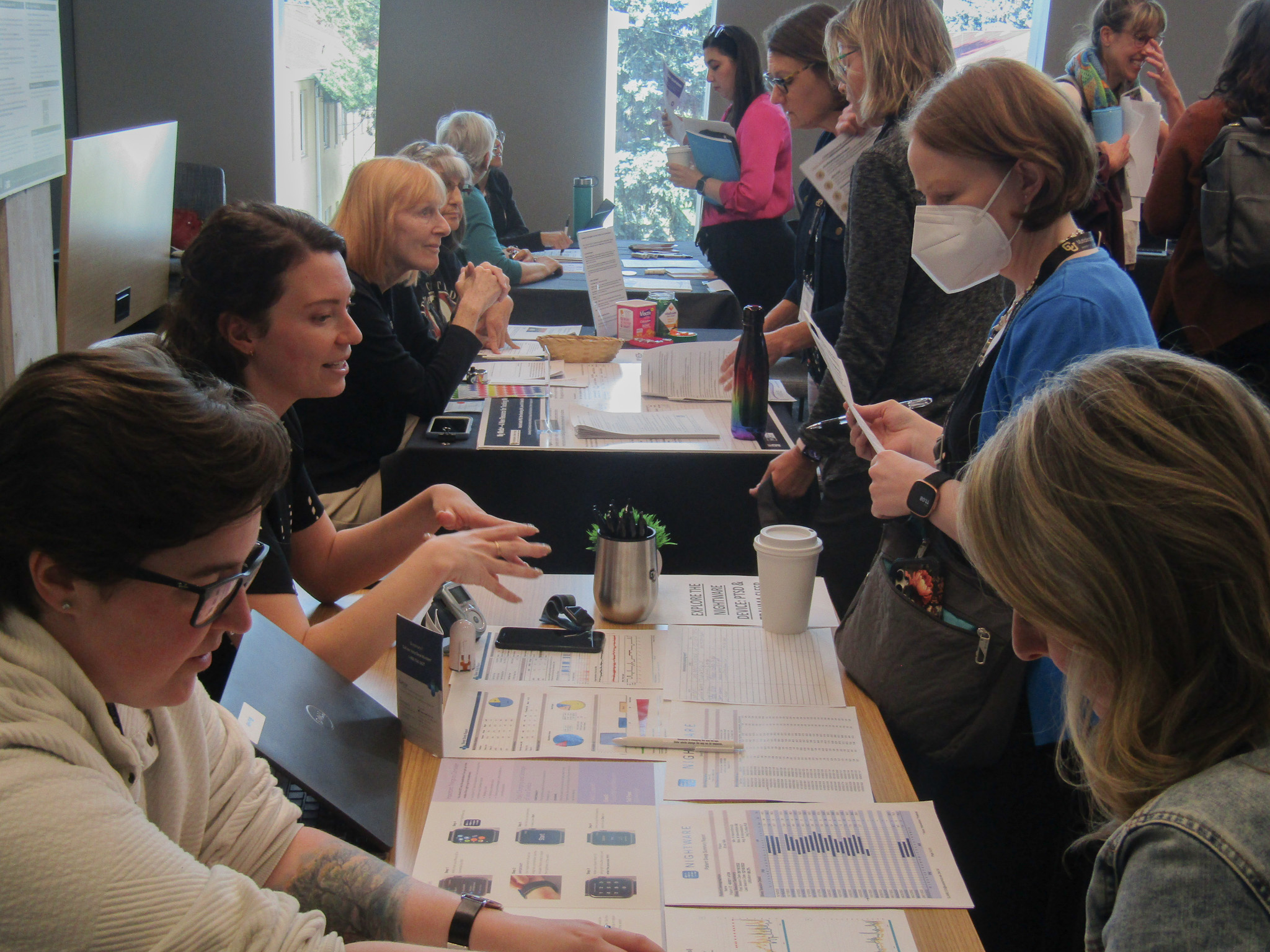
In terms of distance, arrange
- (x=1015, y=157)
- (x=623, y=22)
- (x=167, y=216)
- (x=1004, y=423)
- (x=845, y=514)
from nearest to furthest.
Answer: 1. (x=1004, y=423)
2. (x=1015, y=157)
3. (x=845, y=514)
4. (x=167, y=216)
5. (x=623, y=22)

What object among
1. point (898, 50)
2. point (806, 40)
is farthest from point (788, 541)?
point (806, 40)

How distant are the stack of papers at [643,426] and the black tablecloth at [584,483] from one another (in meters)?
0.09

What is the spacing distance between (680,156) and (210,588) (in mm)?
3876

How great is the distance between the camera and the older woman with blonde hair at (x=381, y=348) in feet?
8.11

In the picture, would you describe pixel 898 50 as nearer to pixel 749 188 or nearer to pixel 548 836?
pixel 548 836

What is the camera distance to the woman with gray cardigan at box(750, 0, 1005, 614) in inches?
73.6

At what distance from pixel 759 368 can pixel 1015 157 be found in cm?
103

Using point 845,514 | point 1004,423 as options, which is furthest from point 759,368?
point 1004,423

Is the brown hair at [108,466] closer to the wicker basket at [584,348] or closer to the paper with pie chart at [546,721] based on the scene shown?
the paper with pie chart at [546,721]

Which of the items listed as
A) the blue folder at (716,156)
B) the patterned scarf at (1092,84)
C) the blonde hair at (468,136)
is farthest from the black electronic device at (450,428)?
the patterned scarf at (1092,84)

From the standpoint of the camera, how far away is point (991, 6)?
6449mm

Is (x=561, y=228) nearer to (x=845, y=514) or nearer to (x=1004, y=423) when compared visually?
(x=845, y=514)

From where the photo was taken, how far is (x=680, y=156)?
14.2 ft

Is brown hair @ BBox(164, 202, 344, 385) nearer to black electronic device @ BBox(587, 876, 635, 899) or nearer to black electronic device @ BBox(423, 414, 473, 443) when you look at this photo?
black electronic device @ BBox(423, 414, 473, 443)
